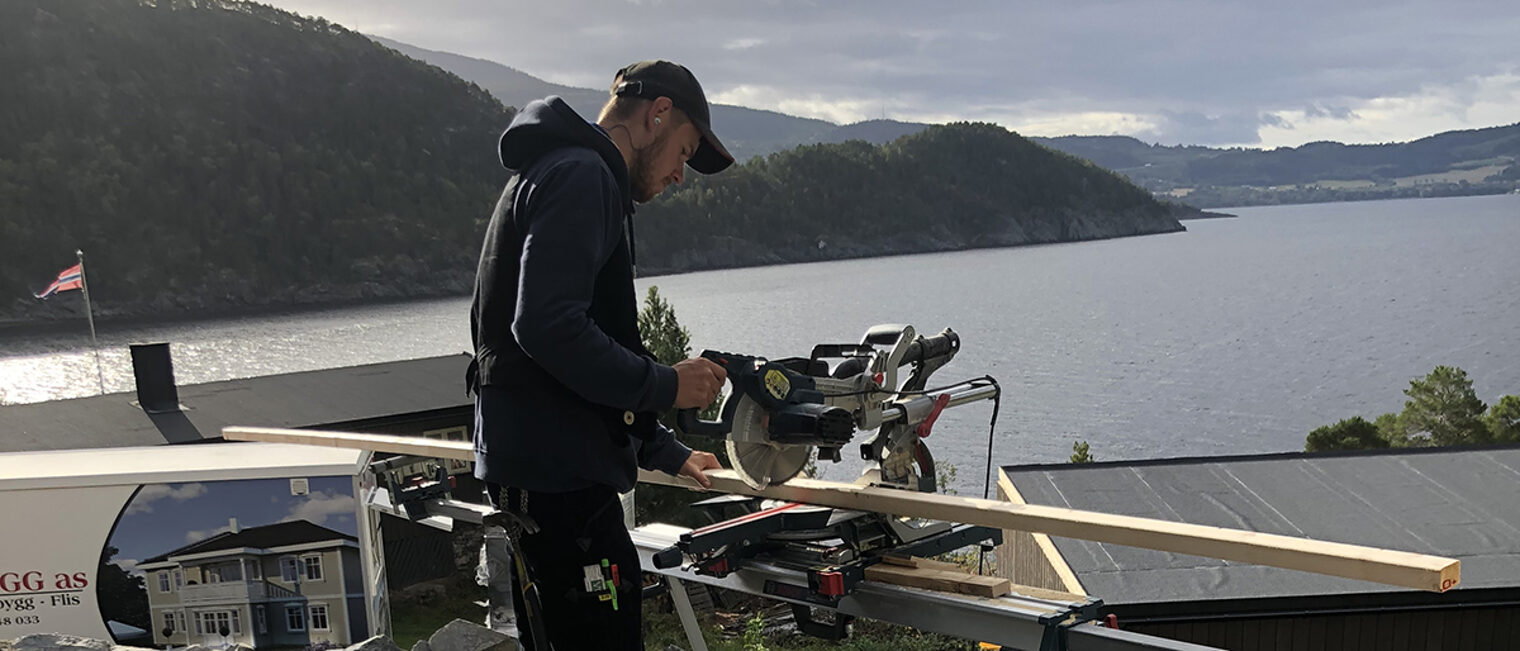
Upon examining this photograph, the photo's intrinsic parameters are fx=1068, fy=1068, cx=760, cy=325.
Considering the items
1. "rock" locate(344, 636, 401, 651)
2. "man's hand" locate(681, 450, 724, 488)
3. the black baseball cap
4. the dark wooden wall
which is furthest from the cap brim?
the dark wooden wall

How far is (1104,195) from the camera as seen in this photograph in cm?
15275

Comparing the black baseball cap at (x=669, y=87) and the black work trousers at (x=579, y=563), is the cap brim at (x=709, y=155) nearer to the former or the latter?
the black baseball cap at (x=669, y=87)

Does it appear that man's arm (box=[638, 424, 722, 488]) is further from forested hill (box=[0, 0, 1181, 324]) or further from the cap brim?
forested hill (box=[0, 0, 1181, 324])

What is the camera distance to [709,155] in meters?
2.94

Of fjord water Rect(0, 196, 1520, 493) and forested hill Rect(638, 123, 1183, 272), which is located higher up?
forested hill Rect(638, 123, 1183, 272)

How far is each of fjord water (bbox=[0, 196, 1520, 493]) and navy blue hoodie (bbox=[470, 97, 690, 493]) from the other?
43.1 m

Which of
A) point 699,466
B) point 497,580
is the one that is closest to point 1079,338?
point 497,580

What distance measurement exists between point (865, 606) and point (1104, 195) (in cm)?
15821

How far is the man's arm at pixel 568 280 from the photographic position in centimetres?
235

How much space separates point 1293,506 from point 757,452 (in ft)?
33.0

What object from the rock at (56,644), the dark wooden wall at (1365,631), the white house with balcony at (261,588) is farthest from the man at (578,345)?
the dark wooden wall at (1365,631)

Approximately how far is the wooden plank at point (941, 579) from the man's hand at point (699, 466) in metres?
0.68

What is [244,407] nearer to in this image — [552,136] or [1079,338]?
[552,136]

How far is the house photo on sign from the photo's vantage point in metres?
8.92
